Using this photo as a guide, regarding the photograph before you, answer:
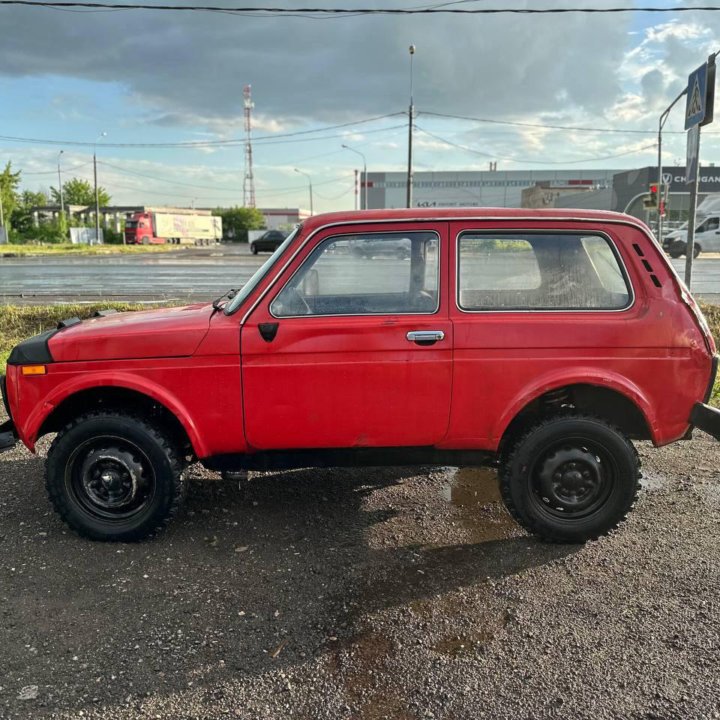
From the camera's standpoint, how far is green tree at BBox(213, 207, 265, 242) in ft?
309

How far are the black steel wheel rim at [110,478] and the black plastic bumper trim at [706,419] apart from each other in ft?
10.2

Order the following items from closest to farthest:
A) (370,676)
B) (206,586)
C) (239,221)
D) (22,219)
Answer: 1. (370,676)
2. (206,586)
3. (22,219)
4. (239,221)

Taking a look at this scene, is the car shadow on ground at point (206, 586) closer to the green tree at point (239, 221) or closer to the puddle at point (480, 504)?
the puddle at point (480, 504)

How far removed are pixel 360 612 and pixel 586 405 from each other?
1834mm

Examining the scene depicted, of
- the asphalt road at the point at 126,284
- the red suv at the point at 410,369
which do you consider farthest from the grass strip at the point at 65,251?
the red suv at the point at 410,369

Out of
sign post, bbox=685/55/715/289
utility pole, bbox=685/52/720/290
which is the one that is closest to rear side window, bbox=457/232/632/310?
utility pole, bbox=685/52/720/290

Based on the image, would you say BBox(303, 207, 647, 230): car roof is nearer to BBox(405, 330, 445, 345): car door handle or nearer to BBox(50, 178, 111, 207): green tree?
BBox(405, 330, 445, 345): car door handle

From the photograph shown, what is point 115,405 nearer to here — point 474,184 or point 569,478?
point 569,478

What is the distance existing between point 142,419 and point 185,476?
0.43 metres

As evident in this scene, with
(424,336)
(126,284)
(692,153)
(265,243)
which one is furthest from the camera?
(265,243)

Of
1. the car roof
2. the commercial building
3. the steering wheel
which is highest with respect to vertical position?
the commercial building

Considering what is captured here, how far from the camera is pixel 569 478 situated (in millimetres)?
3643

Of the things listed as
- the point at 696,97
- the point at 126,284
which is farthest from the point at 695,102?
the point at 126,284

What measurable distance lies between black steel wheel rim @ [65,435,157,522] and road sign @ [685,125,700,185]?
23.0 feet
